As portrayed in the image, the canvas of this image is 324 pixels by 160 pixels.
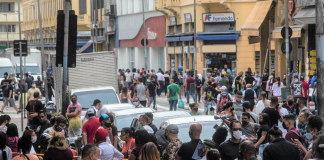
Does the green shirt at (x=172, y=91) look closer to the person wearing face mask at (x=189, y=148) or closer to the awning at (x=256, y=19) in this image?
the awning at (x=256, y=19)

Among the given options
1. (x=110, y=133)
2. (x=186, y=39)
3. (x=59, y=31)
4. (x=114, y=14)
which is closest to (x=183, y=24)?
(x=186, y=39)

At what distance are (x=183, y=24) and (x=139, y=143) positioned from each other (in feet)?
146

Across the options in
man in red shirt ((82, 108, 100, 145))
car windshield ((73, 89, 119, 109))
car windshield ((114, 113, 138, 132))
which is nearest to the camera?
man in red shirt ((82, 108, 100, 145))

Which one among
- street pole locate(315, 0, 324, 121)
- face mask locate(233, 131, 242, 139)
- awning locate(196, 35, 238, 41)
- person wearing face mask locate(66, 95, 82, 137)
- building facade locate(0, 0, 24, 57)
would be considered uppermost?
building facade locate(0, 0, 24, 57)

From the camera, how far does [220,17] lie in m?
49.4

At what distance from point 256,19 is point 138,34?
27.1m

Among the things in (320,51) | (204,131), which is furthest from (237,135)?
(320,51)

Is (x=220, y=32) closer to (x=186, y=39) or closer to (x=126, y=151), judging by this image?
(x=186, y=39)

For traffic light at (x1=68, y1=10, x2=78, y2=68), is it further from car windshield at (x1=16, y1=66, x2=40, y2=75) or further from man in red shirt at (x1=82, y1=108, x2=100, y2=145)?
car windshield at (x1=16, y1=66, x2=40, y2=75)

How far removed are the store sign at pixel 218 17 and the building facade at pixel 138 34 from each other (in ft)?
28.7

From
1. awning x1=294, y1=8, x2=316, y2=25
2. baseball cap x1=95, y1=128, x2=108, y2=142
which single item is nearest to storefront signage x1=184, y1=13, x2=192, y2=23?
awning x1=294, y1=8, x2=316, y2=25

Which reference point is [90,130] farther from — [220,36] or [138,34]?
[138,34]

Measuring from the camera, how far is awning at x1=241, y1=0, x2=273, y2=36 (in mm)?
37719

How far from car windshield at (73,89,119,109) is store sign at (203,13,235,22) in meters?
27.4
